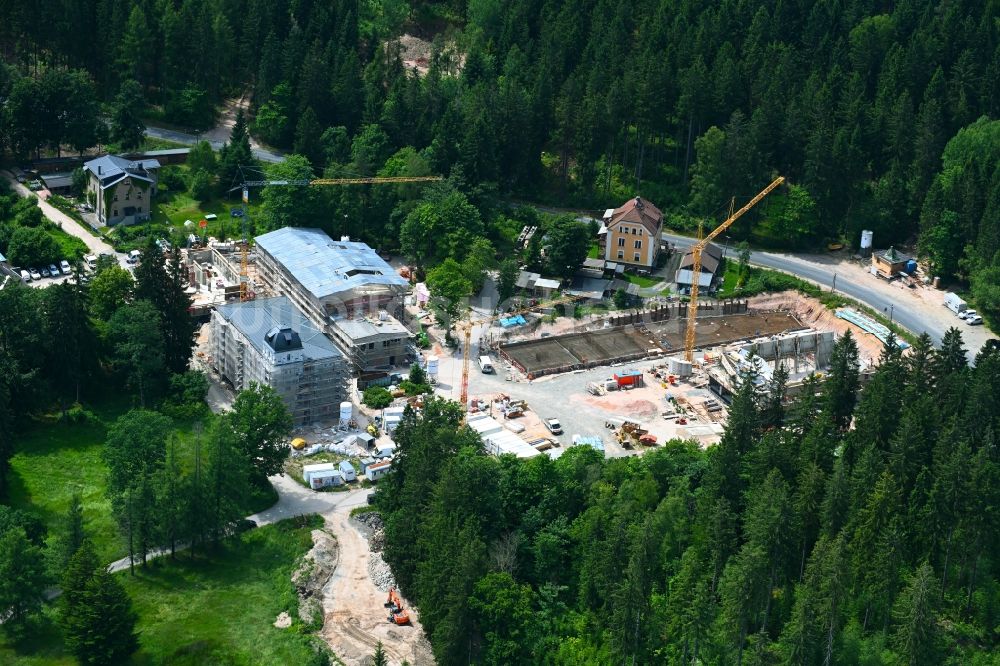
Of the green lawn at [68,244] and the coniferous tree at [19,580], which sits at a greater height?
the green lawn at [68,244]

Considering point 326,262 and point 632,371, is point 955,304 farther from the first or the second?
point 326,262

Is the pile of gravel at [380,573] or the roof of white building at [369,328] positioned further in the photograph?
the roof of white building at [369,328]

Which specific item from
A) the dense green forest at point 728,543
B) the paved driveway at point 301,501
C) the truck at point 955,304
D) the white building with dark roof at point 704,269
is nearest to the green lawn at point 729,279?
the white building with dark roof at point 704,269

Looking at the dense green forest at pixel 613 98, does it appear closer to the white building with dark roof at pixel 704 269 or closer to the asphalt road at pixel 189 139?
the asphalt road at pixel 189 139

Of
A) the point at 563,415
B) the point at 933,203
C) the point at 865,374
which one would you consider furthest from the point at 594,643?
the point at 933,203

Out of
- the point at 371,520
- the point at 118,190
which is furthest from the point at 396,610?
the point at 118,190

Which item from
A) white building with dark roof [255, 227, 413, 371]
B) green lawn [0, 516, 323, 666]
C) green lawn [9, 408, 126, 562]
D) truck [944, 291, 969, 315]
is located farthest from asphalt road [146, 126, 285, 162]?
truck [944, 291, 969, 315]

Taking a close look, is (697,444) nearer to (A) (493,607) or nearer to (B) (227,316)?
(A) (493,607)
